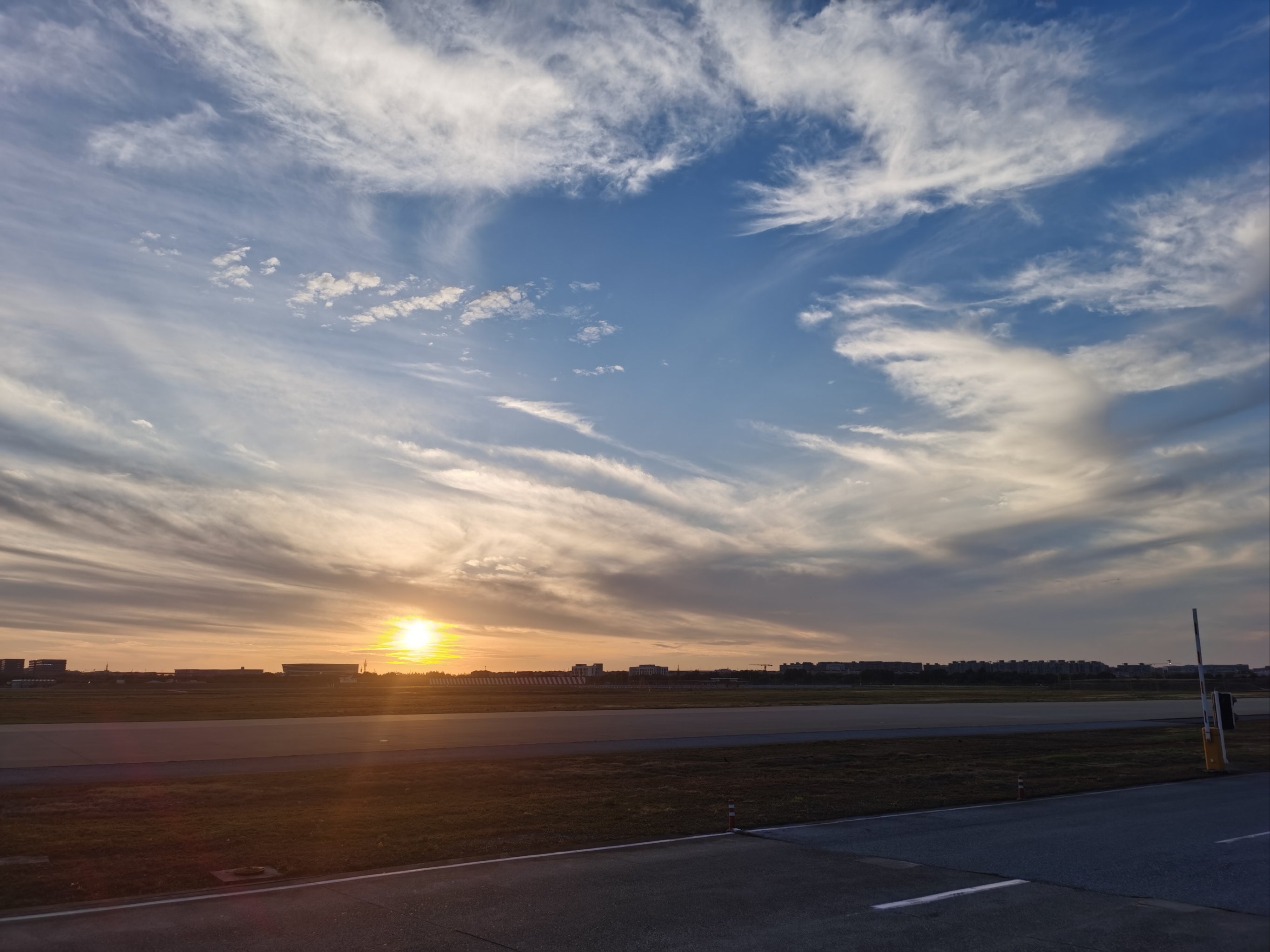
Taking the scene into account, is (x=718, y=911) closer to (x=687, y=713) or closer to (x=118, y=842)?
(x=118, y=842)

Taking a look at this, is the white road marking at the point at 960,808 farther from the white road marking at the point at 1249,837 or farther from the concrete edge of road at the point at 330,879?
the white road marking at the point at 1249,837

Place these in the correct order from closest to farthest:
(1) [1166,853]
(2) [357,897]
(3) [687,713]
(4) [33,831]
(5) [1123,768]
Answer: (2) [357,897]
(1) [1166,853]
(4) [33,831]
(5) [1123,768]
(3) [687,713]

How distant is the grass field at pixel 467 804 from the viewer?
1529 centimetres

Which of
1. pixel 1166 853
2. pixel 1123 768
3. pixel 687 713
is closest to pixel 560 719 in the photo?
pixel 687 713

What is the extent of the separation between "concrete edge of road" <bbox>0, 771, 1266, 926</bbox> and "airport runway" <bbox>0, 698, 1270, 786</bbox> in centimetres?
1572

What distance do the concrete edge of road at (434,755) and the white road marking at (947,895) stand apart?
70.0 feet

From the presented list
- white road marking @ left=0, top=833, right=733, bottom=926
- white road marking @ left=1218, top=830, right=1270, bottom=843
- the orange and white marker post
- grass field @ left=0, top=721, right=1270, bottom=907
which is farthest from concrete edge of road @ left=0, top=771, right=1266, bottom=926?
the orange and white marker post

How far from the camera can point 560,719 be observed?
55.0 metres

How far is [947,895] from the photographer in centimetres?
1262

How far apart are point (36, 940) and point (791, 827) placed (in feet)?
41.9

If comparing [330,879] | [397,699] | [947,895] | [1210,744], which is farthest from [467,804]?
[397,699]

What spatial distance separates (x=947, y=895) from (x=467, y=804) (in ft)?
40.7

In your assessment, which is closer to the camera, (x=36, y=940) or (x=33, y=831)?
(x=36, y=940)

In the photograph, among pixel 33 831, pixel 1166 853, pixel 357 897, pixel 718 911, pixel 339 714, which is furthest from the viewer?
pixel 339 714
